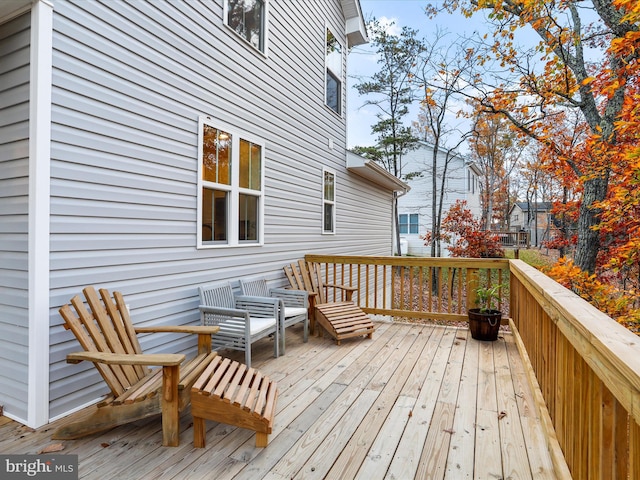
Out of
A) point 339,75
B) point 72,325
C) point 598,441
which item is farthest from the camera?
point 339,75

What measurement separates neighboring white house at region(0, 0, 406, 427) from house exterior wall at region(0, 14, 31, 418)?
13 mm

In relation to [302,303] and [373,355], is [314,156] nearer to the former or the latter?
[302,303]

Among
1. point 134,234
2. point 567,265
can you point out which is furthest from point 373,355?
point 567,265

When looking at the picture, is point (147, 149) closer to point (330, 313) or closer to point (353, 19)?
point (330, 313)

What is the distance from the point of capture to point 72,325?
2.31 meters

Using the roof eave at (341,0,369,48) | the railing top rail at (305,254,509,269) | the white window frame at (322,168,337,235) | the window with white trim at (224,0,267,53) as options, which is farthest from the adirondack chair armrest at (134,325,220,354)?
the roof eave at (341,0,369,48)

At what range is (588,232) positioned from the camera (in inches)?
241

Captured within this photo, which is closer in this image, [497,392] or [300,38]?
[497,392]

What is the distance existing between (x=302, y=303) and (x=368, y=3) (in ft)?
38.3

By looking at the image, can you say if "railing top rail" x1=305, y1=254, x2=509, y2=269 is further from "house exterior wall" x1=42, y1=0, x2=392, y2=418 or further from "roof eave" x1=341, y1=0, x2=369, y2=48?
"roof eave" x1=341, y1=0, x2=369, y2=48

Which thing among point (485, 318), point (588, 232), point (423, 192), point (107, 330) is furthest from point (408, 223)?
point (107, 330)

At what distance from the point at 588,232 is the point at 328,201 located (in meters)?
4.62

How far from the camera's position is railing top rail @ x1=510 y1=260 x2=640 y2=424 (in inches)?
36.9

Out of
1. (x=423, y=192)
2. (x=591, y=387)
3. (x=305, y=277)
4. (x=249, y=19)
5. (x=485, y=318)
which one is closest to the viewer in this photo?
(x=591, y=387)
